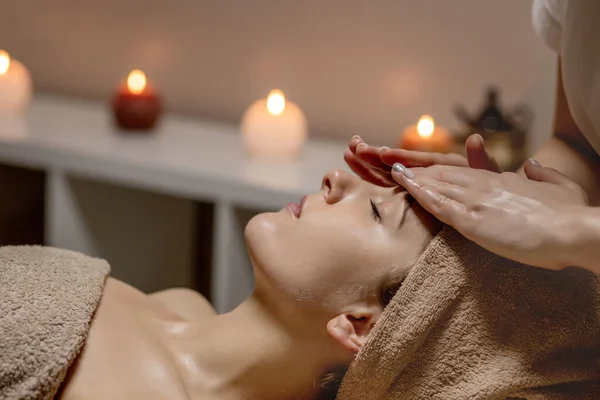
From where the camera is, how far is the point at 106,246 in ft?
6.21

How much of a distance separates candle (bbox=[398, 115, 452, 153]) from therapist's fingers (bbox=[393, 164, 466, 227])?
2.16 feet

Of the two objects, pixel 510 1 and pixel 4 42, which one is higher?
pixel 510 1

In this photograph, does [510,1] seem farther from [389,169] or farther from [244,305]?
[244,305]

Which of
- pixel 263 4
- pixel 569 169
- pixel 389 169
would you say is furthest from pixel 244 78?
pixel 569 169

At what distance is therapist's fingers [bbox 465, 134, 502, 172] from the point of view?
1.01 m

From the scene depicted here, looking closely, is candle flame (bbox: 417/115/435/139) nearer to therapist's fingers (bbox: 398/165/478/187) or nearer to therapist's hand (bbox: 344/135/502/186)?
therapist's hand (bbox: 344/135/502/186)

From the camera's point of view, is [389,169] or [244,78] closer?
[389,169]

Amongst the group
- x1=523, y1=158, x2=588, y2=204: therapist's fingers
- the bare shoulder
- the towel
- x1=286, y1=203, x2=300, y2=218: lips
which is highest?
x1=523, y1=158, x2=588, y2=204: therapist's fingers

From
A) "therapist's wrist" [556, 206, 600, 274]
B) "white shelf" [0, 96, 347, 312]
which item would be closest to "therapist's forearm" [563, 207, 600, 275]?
"therapist's wrist" [556, 206, 600, 274]

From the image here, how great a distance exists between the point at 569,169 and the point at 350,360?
39 centimetres

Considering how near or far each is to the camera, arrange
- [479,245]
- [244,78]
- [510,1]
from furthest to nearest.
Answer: [244,78]
[510,1]
[479,245]

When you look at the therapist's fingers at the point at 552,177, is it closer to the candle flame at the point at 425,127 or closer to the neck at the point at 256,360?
the neck at the point at 256,360

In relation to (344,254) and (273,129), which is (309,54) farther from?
(344,254)

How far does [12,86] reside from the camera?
77.9 inches
